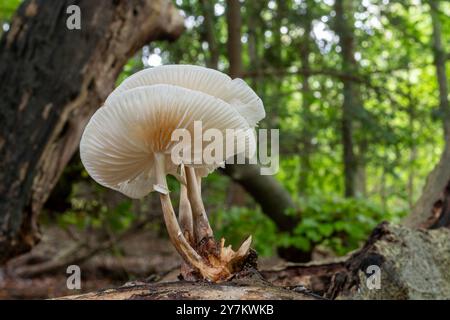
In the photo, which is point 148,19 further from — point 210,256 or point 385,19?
point 385,19

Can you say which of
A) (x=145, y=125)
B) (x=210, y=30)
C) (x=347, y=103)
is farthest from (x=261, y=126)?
(x=145, y=125)

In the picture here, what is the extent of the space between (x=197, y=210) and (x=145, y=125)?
35 cm

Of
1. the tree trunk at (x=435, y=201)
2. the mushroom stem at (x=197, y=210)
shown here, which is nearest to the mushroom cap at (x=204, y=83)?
the mushroom stem at (x=197, y=210)

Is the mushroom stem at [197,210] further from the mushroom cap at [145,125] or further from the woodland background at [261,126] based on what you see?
the woodland background at [261,126]

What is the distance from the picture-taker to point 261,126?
462cm

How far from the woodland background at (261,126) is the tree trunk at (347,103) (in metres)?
0.02

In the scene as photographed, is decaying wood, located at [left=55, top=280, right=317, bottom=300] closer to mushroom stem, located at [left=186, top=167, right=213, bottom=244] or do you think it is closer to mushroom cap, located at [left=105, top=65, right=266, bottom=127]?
mushroom stem, located at [left=186, top=167, right=213, bottom=244]

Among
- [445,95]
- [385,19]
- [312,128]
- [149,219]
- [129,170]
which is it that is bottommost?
[149,219]

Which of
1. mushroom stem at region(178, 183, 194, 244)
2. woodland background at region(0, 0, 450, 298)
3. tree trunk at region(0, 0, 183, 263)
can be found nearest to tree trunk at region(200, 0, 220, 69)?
woodland background at region(0, 0, 450, 298)

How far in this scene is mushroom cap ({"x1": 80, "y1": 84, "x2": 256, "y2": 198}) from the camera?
1.19 m

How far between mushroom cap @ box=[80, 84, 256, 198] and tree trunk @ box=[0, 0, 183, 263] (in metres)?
1.37
